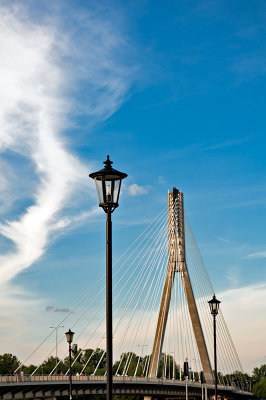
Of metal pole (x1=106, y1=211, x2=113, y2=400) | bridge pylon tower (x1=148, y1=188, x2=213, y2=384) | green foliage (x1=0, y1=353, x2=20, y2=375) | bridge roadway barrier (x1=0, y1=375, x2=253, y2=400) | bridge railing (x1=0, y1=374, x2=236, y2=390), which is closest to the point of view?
metal pole (x1=106, y1=211, x2=113, y2=400)

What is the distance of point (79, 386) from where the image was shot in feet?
226

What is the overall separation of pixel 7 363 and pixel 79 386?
93.1 m

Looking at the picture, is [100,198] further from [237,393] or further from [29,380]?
[237,393]

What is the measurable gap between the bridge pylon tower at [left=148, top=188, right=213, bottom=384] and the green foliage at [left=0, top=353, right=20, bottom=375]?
8062cm

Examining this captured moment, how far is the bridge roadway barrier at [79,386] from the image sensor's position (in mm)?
56469

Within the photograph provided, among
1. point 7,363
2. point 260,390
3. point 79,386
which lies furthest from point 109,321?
point 260,390

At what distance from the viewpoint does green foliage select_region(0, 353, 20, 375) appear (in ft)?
510

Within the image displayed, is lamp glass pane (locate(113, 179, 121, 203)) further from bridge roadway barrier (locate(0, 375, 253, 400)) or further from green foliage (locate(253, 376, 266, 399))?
green foliage (locate(253, 376, 266, 399))

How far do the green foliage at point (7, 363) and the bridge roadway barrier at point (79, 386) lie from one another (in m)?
70.3

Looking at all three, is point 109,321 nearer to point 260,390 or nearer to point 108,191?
point 108,191

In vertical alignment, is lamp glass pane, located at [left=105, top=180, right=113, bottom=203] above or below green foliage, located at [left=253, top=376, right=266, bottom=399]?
below

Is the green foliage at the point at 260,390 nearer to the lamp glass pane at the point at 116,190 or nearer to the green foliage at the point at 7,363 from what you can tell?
the green foliage at the point at 7,363

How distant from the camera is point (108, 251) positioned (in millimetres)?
13492

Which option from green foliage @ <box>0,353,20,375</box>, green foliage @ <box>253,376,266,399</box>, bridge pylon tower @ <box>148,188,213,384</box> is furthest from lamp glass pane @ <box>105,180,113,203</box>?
green foliage @ <box>253,376,266,399</box>
